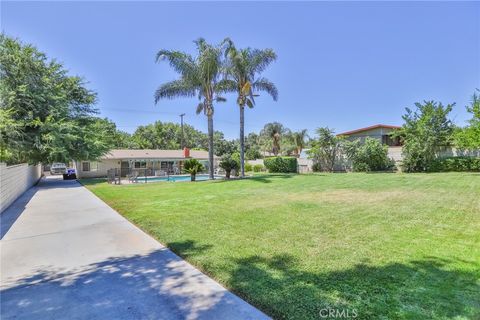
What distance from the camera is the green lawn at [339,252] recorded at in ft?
9.68

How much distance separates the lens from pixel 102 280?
375 centimetres

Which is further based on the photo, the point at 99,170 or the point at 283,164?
the point at 99,170

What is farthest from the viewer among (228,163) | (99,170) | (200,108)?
(99,170)

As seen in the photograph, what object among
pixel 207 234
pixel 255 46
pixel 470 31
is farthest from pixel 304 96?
pixel 207 234

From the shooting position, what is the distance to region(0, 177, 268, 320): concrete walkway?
296cm

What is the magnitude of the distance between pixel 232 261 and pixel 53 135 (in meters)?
20.8

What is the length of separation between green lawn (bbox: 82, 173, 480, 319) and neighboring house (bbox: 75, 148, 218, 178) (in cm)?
2196

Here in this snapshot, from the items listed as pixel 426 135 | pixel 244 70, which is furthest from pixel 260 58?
pixel 426 135

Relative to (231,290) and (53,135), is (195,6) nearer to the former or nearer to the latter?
(231,290)

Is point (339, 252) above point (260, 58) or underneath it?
underneath

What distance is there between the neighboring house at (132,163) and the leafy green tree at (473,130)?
2325cm

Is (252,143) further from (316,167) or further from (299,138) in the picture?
(316,167)

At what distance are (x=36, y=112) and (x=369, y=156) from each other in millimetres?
25854

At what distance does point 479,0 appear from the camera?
1009 cm
